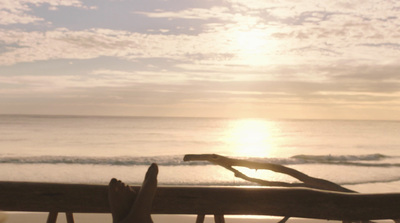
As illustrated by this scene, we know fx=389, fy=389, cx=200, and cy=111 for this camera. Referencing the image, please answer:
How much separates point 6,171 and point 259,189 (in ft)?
48.4

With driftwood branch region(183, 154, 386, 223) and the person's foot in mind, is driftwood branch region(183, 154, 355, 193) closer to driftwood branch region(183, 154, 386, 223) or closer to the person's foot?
driftwood branch region(183, 154, 386, 223)

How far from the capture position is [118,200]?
1797mm

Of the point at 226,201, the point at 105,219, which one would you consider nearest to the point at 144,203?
the point at 226,201

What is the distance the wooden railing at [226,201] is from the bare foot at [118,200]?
45 centimetres

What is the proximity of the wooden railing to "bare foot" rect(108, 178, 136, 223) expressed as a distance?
45 cm

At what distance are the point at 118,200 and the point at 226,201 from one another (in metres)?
0.69

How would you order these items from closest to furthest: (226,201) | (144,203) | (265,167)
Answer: (144,203)
(226,201)
(265,167)

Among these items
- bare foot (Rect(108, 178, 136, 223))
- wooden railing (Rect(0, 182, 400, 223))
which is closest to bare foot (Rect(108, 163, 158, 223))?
bare foot (Rect(108, 178, 136, 223))

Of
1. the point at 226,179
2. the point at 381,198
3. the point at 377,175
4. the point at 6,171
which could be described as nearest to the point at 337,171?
the point at 377,175

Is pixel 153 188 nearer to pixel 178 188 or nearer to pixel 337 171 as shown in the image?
pixel 178 188

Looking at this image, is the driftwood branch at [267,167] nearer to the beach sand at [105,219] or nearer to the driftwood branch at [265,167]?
the driftwood branch at [265,167]

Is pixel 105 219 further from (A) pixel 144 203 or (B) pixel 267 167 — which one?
(A) pixel 144 203

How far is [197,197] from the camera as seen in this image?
2236 millimetres

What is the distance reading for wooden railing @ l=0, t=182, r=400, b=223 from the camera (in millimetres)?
2221
